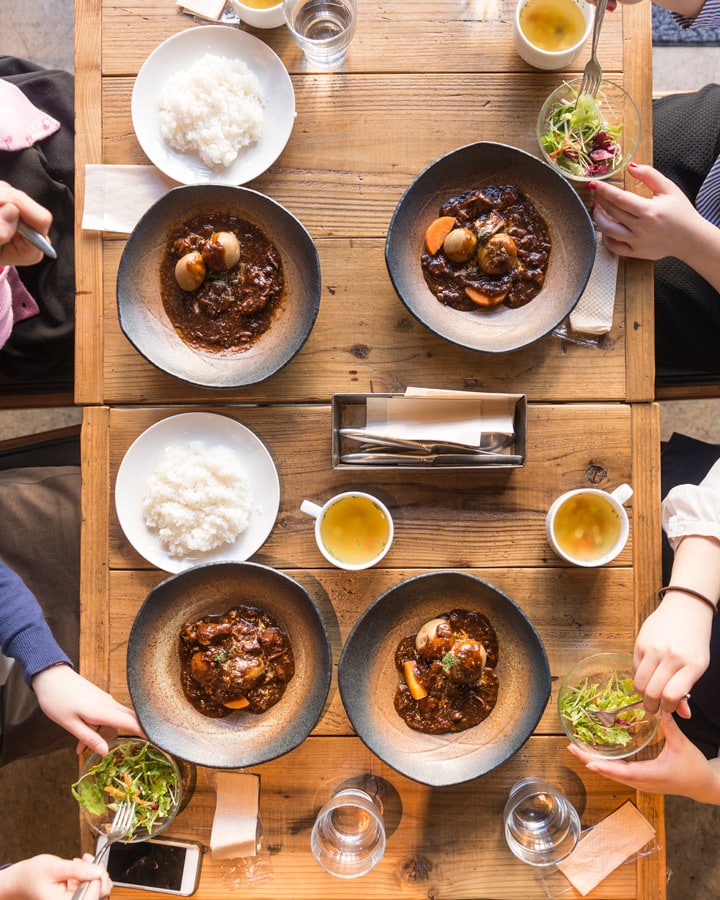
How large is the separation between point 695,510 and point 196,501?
1.19m

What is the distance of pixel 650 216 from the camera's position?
1.78 metres

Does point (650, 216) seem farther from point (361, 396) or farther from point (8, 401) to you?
point (8, 401)

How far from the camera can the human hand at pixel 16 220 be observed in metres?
1.68

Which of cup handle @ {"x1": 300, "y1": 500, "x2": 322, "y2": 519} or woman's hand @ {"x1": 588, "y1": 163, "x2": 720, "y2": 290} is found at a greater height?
woman's hand @ {"x1": 588, "y1": 163, "x2": 720, "y2": 290}

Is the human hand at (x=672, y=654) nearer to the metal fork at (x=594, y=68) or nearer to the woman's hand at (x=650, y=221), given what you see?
the woman's hand at (x=650, y=221)

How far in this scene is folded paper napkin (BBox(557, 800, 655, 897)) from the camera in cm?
178

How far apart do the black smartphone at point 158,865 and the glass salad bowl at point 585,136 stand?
6.12 ft

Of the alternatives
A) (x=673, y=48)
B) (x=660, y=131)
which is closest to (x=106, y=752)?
(x=660, y=131)

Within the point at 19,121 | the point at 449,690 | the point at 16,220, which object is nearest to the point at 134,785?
the point at 449,690

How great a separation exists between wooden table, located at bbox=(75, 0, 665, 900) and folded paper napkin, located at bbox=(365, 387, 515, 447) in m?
0.08

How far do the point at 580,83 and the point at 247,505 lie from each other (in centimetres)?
131

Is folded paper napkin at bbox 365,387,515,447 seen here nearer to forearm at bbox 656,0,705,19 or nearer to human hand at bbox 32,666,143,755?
human hand at bbox 32,666,143,755

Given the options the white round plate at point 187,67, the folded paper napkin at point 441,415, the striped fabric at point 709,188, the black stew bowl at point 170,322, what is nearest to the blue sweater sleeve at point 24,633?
the black stew bowl at point 170,322

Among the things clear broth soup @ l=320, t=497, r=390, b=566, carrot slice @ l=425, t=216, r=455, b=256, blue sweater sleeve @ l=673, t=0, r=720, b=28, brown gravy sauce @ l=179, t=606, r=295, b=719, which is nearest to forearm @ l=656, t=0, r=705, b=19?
blue sweater sleeve @ l=673, t=0, r=720, b=28
